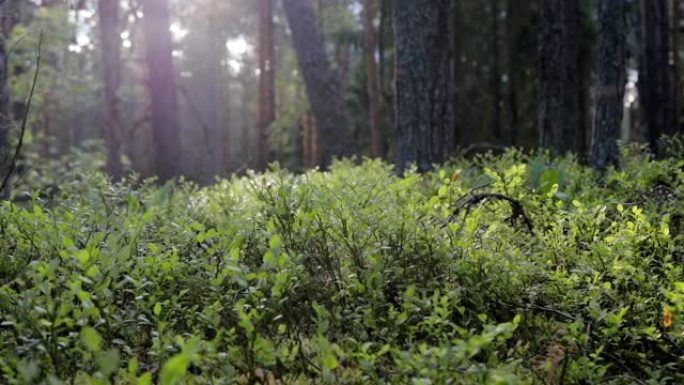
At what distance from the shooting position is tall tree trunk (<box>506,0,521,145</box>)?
24.8 meters

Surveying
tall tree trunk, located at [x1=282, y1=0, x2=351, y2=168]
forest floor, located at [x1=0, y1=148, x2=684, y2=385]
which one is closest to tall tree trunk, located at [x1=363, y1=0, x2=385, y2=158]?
tall tree trunk, located at [x1=282, y1=0, x2=351, y2=168]

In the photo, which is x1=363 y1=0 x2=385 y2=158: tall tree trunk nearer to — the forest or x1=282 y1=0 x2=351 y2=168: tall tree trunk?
x1=282 y1=0 x2=351 y2=168: tall tree trunk

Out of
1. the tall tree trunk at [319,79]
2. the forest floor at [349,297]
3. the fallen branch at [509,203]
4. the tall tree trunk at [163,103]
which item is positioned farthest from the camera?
the tall tree trunk at [163,103]

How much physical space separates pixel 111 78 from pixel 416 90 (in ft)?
40.1

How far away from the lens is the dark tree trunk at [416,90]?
927 centimetres

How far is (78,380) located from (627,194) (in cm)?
499

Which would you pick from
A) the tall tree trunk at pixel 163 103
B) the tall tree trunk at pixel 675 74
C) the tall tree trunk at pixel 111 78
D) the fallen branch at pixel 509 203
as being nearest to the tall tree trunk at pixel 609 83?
the fallen branch at pixel 509 203

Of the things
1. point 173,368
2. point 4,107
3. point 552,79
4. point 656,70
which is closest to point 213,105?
point 552,79

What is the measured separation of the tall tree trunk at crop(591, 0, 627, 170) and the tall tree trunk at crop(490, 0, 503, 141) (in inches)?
695

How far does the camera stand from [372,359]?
2.97 meters

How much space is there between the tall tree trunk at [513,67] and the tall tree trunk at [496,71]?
0.56 metres

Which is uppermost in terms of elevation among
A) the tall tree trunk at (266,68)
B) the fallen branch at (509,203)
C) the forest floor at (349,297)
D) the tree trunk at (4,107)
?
the tall tree trunk at (266,68)

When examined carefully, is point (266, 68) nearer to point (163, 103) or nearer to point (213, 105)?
point (213, 105)

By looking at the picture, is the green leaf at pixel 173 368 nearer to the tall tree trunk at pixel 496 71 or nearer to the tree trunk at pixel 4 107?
the tree trunk at pixel 4 107
